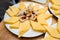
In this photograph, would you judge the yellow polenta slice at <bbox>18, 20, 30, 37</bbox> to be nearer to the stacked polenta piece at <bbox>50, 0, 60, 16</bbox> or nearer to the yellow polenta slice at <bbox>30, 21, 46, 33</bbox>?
the yellow polenta slice at <bbox>30, 21, 46, 33</bbox>

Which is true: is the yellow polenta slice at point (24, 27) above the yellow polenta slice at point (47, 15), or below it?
below

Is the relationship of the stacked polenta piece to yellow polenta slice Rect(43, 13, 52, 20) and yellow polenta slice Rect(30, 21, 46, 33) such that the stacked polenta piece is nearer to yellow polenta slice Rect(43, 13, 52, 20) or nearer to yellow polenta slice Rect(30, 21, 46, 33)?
yellow polenta slice Rect(43, 13, 52, 20)

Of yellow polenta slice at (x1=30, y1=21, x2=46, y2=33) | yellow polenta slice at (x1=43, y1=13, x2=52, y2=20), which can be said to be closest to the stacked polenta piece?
yellow polenta slice at (x1=43, y1=13, x2=52, y2=20)

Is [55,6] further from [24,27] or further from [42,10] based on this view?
[24,27]

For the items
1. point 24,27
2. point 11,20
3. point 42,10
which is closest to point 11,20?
point 11,20

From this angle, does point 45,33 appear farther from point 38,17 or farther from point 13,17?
point 13,17

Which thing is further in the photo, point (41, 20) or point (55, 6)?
point (55, 6)

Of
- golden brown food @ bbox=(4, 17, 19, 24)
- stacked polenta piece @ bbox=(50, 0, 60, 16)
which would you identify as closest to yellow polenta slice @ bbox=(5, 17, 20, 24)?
golden brown food @ bbox=(4, 17, 19, 24)

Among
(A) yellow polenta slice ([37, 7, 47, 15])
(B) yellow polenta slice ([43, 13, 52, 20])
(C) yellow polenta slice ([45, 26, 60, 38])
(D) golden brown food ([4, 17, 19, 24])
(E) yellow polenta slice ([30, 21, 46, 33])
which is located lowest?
(C) yellow polenta slice ([45, 26, 60, 38])

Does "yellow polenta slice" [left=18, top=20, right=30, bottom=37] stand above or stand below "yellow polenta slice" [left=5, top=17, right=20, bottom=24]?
below

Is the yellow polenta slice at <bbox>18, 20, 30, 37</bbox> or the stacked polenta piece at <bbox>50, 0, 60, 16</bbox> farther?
the stacked polenta piece at <bbox>50, 0, 60, 16</bbox>

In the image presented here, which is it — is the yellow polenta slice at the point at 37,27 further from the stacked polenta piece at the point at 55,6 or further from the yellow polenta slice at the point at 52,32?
the stacked polenta piece at the point at 55,6

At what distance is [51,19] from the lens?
0.88 metres

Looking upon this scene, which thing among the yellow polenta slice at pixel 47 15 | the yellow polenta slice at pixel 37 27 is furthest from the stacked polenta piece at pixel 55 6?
the yellow polenta slice at pixel 37 27
